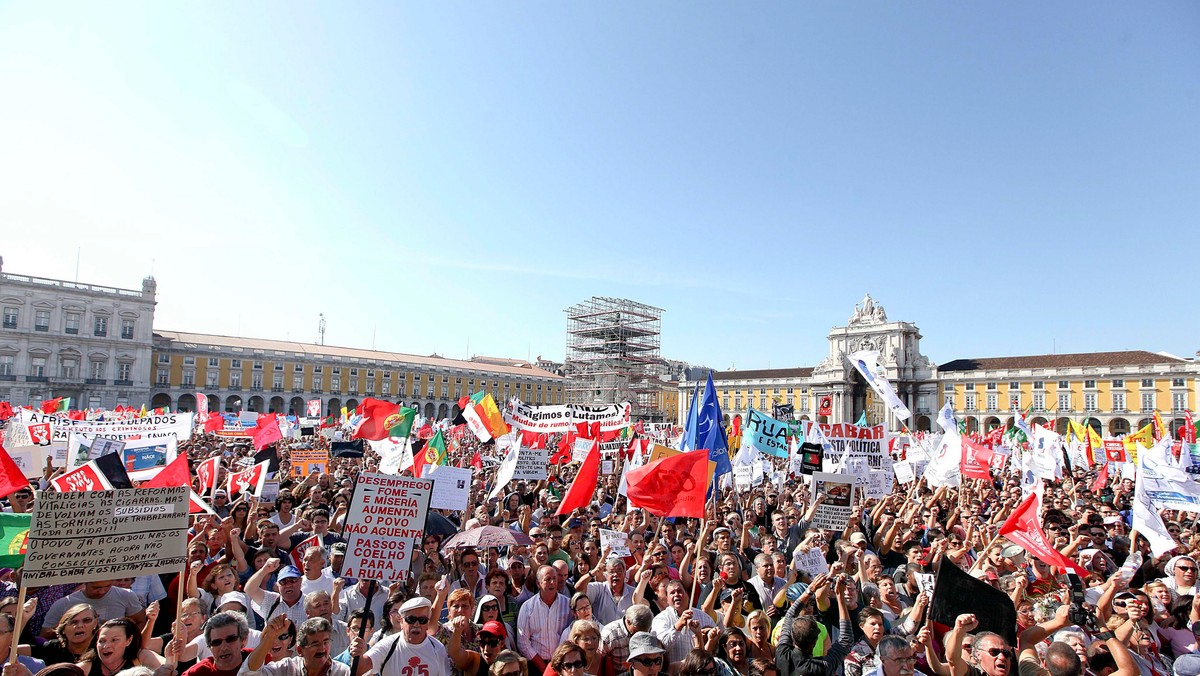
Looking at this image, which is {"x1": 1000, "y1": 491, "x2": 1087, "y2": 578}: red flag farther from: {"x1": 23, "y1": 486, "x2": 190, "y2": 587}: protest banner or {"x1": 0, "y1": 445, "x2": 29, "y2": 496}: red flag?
{"x1": 0, "y1": 445, "x2": 29, "y2": 496}: red flag

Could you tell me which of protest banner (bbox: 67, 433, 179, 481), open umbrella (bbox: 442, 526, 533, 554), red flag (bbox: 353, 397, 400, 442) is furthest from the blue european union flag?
protest banner (bbox: 67, 433, 179, 481)

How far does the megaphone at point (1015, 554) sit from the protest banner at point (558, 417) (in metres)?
9.01

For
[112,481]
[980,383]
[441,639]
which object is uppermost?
[980,383]

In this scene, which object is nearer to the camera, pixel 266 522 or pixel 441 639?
pixel 441 639

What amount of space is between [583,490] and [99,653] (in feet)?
19.7

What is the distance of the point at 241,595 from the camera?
5.05m

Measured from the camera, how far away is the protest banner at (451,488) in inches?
357

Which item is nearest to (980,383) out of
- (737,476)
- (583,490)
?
(737,476)

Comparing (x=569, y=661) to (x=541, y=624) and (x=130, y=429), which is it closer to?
(x=541, y=624)

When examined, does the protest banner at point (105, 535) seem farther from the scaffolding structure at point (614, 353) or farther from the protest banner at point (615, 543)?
the scaffolding structure at point (614, 353)

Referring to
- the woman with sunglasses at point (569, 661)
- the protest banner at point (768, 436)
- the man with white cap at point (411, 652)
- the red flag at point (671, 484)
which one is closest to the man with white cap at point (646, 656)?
the woman with sunglasses at point (569, 661)

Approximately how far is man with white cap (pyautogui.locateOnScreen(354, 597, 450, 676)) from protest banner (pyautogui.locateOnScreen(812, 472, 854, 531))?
552 centimetres

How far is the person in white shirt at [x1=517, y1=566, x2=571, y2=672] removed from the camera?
5.07m

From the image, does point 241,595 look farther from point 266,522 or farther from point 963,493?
point 963,493
